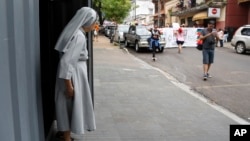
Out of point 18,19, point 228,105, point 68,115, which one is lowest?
point 228,105

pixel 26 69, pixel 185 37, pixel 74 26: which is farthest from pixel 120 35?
pixel 26 69

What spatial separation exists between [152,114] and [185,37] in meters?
21.0

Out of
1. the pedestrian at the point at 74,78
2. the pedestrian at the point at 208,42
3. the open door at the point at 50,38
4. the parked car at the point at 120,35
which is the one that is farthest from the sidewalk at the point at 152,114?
the parked car at the point at 120,35

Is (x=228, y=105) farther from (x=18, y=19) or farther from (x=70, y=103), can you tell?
(x=18, y=19)

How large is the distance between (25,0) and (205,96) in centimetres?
674

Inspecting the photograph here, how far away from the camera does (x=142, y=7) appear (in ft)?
307

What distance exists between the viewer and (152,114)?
23.5ft

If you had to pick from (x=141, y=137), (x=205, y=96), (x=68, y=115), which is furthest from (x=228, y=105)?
(x=68, y=115)

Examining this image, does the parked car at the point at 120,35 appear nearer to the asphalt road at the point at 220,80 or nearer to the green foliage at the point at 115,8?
the asphalt road at the point at 220,80

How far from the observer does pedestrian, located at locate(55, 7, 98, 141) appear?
4.27m

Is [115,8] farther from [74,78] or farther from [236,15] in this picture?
[74,78]

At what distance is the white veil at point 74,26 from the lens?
435cm

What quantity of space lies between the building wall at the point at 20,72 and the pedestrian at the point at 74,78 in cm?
31

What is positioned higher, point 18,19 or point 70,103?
point 18,19
